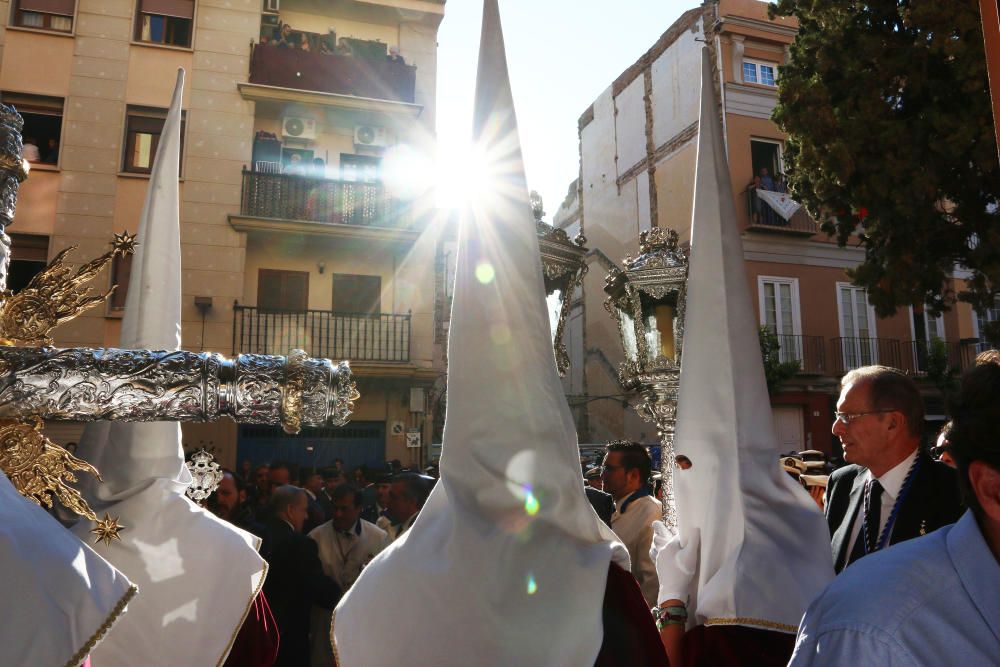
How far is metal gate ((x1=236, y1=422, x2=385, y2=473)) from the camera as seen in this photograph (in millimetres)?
14109

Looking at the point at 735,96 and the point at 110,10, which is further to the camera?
the point at 735,96

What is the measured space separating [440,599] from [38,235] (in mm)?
14408

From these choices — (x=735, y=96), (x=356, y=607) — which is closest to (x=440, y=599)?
(x=356, y=607)

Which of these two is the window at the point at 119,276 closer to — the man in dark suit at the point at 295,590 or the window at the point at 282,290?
the window at the point at 282,290

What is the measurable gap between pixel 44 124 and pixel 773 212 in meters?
15.1

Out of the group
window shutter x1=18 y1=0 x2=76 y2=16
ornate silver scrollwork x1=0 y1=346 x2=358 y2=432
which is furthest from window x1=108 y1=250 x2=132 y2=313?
ornate silver scrollwork x1=0 y1=346 x2=358 y2=432

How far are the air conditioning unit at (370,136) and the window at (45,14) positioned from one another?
545cm

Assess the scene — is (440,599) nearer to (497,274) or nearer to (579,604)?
(579,604)

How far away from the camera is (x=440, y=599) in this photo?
1.79 m

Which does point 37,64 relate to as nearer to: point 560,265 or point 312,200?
point 312,200

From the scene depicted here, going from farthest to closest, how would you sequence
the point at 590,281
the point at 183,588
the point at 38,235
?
the point at 590,281 < the point at 38,235 < the point at 183,588

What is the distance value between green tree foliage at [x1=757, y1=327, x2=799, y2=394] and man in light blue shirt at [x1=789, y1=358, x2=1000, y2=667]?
15182 millimetres

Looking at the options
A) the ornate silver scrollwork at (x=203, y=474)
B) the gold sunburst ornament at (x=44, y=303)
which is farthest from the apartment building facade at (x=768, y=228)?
the gold sunburst ornament at (x=44, y=303)

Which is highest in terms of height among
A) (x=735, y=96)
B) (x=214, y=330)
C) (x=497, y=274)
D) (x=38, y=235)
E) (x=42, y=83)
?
(x=735, y=96)
